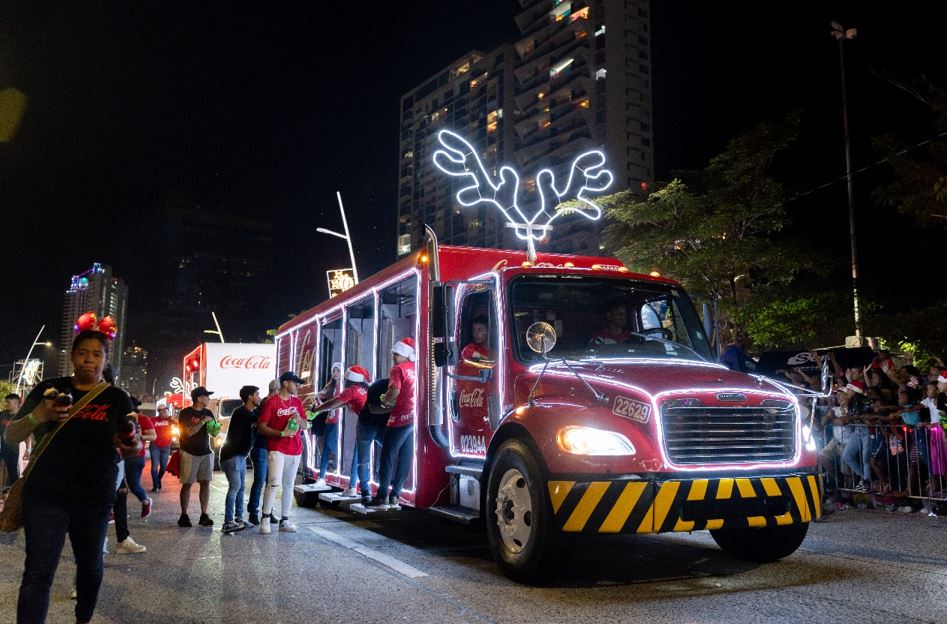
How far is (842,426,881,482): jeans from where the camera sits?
1091 centimetres

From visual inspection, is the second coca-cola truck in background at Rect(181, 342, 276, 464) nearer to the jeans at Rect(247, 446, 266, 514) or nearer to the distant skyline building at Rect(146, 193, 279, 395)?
the jeans at Rect(247, 446, 266, 514)

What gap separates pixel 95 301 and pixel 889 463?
12128 cm

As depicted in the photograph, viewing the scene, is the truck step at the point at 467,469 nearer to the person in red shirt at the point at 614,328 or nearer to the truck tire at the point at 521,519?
the truck tire at the point at 521,519

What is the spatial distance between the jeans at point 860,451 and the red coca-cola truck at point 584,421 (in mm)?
4664

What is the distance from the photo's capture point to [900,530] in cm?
880

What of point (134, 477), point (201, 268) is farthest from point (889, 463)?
point (201, 268)

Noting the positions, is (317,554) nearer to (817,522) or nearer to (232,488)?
(232,488)

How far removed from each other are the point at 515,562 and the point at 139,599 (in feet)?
9.10

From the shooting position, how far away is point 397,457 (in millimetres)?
8680

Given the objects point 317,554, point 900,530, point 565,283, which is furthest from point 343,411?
point 900,530

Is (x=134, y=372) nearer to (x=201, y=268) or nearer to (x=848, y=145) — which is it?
(x=201, y=268)

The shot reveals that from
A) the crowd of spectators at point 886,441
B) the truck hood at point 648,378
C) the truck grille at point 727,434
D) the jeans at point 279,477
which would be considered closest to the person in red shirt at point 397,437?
the jeans at point 279,477

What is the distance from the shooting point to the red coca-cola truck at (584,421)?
5.86m

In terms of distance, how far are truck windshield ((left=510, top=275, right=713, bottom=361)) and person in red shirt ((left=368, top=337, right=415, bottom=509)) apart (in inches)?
79.9
